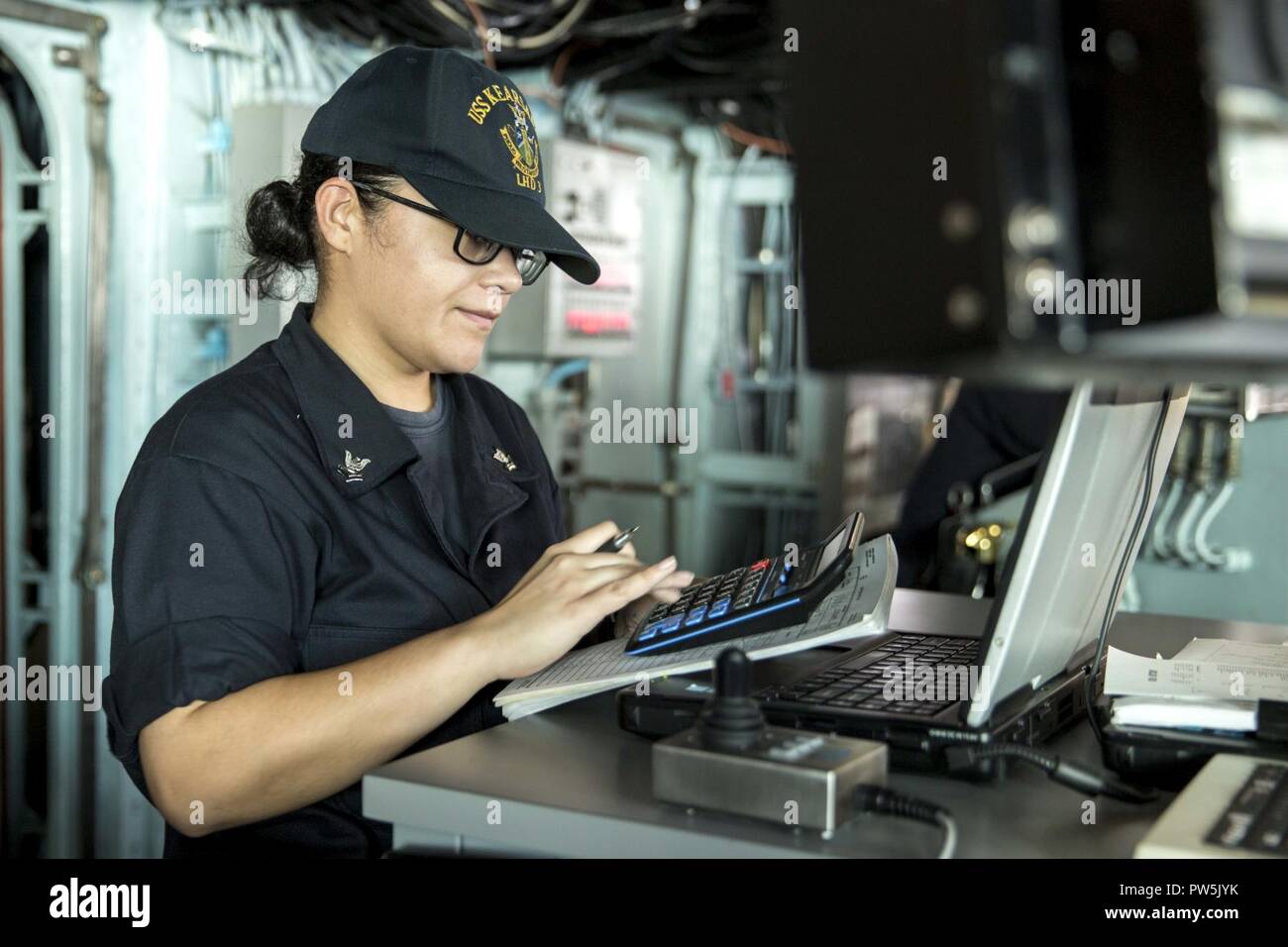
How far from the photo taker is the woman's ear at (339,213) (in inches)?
58.1

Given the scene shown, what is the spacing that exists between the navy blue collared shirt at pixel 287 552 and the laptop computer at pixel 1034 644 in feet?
1.13

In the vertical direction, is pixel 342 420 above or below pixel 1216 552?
above

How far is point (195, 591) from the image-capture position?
1190 millimetres

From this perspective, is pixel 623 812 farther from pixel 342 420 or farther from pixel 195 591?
pixel 342 420

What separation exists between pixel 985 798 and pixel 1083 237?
55 cm

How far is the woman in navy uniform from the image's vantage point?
117cm

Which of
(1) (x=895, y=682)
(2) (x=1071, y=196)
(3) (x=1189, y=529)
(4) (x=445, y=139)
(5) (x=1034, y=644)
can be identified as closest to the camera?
(2) (x=1071, y=196)

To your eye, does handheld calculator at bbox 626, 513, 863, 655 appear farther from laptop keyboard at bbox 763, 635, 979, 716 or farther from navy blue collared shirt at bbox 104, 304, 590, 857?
navy blue collared shirt at bbox 104, 304, 590, 857

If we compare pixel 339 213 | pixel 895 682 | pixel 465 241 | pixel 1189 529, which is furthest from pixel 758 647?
pixel 1189 529

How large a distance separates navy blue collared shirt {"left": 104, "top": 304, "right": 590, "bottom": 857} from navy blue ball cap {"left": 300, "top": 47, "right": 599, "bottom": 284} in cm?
23

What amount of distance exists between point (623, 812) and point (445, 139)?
0.82 m
